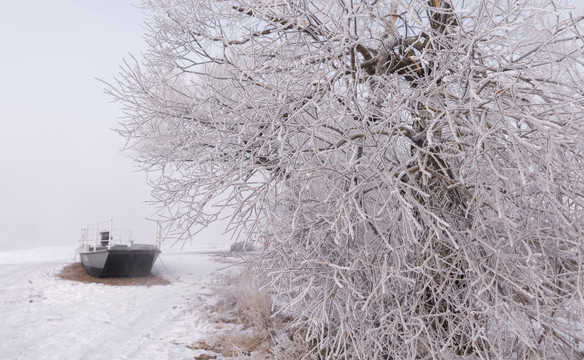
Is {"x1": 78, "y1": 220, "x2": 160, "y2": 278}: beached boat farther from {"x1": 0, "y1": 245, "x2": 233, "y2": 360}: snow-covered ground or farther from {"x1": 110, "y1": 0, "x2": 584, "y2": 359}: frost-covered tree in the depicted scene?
{"x1": 110, "y1": 0, "x2": 584, "y2": 359}: frost-covered tree

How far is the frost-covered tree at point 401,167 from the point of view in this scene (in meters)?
3.26

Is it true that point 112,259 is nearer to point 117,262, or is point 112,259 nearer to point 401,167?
point 117,262

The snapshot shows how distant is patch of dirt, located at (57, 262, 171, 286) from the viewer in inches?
516

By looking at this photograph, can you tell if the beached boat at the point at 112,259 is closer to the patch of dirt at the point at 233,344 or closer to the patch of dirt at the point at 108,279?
the patch of dirt at the point at 108,279

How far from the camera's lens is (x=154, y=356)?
22.4 feet

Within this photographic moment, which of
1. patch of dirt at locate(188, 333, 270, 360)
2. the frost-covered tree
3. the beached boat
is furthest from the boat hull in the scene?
the frost-covered tree

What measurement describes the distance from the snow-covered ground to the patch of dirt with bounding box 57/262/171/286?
1.09 ft

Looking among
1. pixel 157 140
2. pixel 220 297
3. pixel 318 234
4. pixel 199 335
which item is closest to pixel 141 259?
pixel 220 297

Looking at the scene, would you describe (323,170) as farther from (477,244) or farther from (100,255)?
(100,255)

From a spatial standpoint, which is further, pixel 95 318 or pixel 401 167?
pixel 95 318

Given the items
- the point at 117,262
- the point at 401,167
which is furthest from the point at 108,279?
the point at 401,167

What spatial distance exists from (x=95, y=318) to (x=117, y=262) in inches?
191

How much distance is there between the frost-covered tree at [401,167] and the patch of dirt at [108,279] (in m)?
8.70

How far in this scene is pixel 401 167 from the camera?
145 inches
